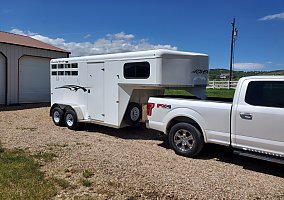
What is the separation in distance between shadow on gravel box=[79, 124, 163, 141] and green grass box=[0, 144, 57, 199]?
11.1ft

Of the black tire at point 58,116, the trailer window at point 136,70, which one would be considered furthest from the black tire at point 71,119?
the trailer window at point 136,70

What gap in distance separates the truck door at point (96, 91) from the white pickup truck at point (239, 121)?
2.67 metres

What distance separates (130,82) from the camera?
26.3ft

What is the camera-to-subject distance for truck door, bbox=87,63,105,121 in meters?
8.89

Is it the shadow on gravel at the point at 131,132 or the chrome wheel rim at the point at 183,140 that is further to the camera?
the shadow on gravel at the point at 131,132

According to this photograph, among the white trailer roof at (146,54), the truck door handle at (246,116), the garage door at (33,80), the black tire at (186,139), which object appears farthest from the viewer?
the garage door at (33,80)

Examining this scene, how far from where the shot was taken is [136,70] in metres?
7.86

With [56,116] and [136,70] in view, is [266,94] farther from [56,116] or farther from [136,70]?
[56,116]

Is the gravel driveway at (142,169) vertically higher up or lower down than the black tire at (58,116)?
lower down

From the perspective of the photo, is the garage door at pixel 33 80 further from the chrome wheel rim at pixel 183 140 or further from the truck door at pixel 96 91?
the chrome wheel rim at pixel 183 140

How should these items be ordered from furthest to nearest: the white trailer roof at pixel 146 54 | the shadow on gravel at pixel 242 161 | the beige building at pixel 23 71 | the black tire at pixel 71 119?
the beige building at pixel 23 71 → the black tire at pixel 71 119 → the white trailer roof at pixel 146 54 → the shadow on gravel at pixel 242 161

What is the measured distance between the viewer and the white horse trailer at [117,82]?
24.5ft

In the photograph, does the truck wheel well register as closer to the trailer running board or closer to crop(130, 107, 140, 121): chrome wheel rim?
the trailer running board

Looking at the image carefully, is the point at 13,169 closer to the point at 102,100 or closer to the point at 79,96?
the point at 102,100
